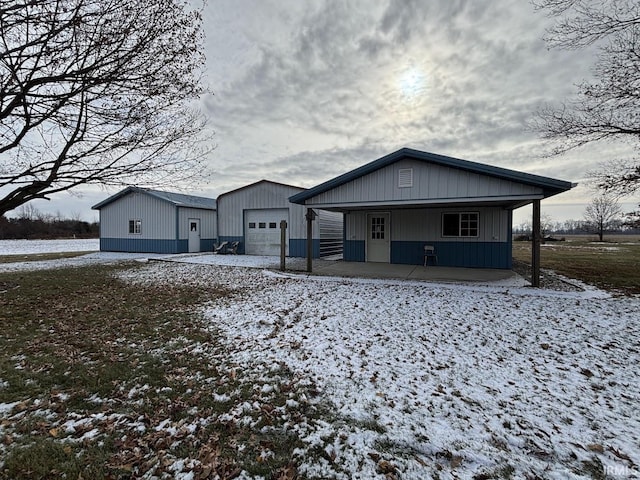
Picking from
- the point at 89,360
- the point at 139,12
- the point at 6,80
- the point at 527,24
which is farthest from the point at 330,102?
the point at 89,360

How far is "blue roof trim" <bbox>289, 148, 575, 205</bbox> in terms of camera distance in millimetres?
7990

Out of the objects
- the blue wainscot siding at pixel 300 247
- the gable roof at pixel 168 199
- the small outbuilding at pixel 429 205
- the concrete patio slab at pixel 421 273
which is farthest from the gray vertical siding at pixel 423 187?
the gable roof at pixel 168 199

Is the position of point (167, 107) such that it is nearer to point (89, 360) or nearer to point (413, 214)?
point (89, 360)

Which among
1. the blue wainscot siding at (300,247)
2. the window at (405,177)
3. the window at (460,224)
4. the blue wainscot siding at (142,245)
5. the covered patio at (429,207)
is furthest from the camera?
the blue wainscot siding at (142,245)

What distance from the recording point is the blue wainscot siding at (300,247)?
1655 centimetres

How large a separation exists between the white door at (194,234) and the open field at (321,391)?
13.7 meters

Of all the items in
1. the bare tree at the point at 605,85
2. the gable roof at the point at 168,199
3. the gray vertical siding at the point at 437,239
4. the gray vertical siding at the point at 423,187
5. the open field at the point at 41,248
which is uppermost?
the bare tree at the point at 605,85

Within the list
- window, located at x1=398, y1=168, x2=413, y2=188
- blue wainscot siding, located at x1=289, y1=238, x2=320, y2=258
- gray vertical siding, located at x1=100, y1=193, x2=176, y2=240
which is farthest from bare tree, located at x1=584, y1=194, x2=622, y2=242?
gray vertical siding, located at x1=100, y1=193, x2=176, y2=240

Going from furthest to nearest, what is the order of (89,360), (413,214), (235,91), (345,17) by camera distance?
(413,214), (235,91), (345,17), (89,360)

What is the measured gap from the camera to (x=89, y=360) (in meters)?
4.12

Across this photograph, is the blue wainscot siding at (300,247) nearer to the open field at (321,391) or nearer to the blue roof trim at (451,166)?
the blue roof trim at (451,166)

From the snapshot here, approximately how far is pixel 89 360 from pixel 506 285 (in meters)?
9.41

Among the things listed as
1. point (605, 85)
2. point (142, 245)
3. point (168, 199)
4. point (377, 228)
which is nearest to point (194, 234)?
point (168, 199)

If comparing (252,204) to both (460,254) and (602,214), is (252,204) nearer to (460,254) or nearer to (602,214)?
(460,254)
